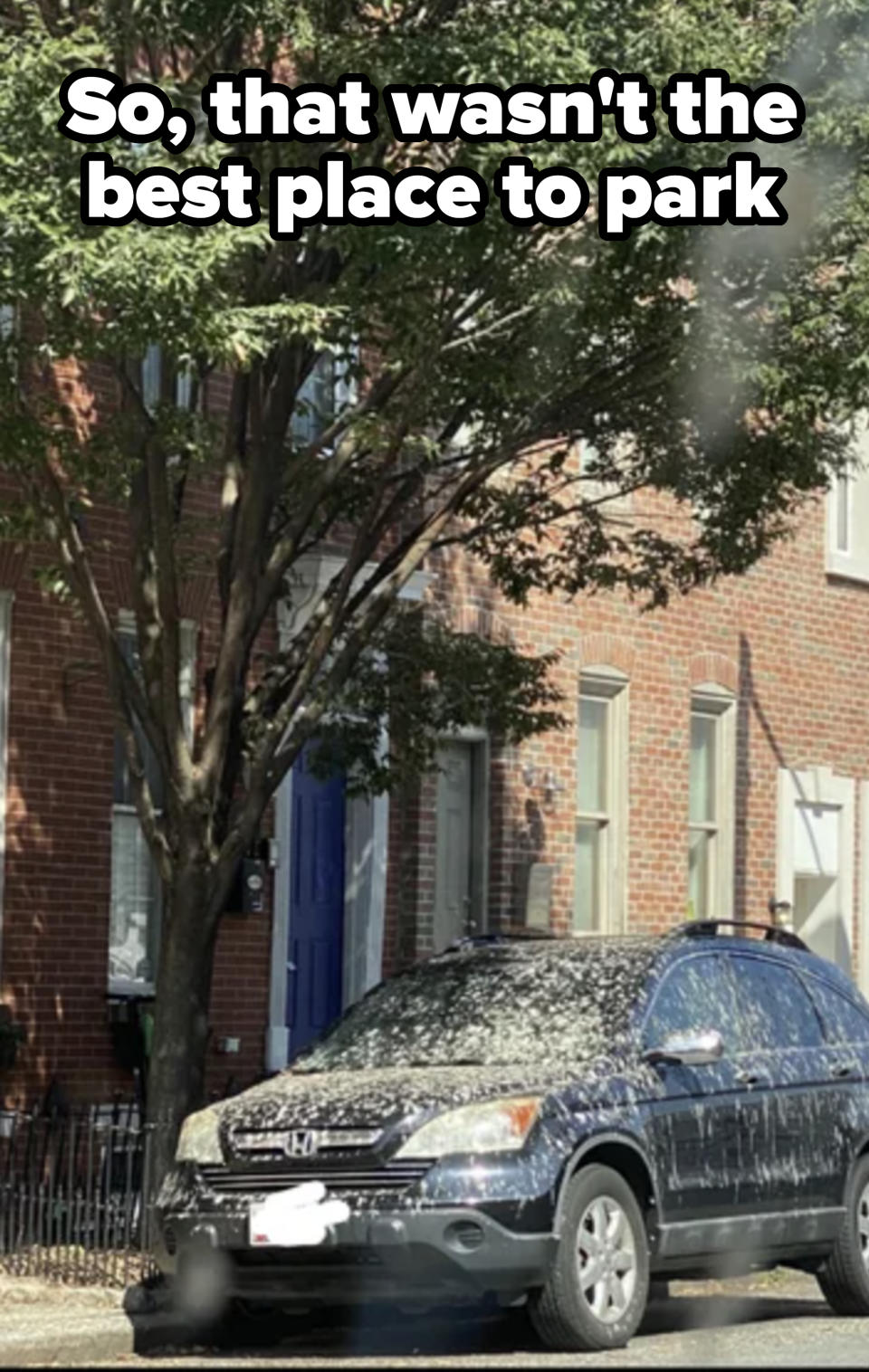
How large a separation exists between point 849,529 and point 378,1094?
50.6ft

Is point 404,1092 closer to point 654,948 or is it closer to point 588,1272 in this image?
point 588,1272

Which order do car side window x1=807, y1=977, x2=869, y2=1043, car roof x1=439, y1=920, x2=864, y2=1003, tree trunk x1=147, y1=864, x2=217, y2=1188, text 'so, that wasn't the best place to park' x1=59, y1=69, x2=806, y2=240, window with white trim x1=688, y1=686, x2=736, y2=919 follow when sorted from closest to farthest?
1. text 'so, that wasn't the best place to park' x1=59, y1=69, x2=806, y2=240
2. car roof x1=439, y1=920, x2=864, y2=1003
3. car side window x1=807, y1=977, x2=869, y2=1043
4. tree trunk x1=147, y1=864, x2=217, y2=1188
5. window with white trim x1=688, y1=686, x2=736, y2=919

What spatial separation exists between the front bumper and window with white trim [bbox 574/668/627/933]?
11160 millimetres

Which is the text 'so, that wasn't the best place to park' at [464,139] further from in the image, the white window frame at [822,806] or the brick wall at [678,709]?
the white window frame at [822,806]

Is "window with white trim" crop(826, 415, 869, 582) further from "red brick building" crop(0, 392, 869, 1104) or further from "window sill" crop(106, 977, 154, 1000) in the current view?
"window sill" crop(106, 977, 154, 1000)

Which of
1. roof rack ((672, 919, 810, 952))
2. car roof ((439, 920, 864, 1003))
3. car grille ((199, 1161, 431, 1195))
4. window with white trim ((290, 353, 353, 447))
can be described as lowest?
car grille ((199, 1161, 431, 1195))

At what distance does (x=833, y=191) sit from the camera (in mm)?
14852

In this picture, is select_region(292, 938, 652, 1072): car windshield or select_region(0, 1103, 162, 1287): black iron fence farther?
select_region(0, 1103, 162, 1287): black iron fence

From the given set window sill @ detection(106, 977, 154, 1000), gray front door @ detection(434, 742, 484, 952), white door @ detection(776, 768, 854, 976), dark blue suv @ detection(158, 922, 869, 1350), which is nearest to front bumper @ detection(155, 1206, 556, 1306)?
dark blue suv @ detection(158, 922, 869, 1350)

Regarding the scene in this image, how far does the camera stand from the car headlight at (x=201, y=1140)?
42.9 feet

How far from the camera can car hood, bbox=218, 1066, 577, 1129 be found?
41.7 ft

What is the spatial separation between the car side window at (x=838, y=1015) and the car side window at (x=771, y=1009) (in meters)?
0.08

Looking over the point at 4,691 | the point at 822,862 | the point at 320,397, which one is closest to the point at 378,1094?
the point at 4,691

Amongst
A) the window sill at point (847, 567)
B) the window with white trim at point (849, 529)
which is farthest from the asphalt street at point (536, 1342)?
the window with white trim at point (849, 529)
